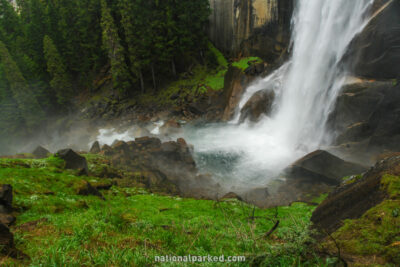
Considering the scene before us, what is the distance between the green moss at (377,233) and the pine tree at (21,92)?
38183mm

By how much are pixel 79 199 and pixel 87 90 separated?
36.8m

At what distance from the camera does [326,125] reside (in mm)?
17281

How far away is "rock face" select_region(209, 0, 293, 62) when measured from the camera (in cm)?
3092

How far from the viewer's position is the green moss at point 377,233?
3.18 m

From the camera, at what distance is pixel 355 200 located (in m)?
5.33

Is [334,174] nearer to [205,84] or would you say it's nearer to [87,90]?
[205,84]

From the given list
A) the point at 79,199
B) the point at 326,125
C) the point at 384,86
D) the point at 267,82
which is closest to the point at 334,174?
the point at 326,125

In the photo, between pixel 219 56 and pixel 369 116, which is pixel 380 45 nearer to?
pixel 369 116

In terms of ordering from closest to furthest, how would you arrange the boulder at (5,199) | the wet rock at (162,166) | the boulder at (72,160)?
1. the boulder at (5,199)
2. the boulder at (72,160)
3. the wet rock at (162,166)

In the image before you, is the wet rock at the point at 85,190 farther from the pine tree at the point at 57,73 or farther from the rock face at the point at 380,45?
the pine tree at the point at 57,73

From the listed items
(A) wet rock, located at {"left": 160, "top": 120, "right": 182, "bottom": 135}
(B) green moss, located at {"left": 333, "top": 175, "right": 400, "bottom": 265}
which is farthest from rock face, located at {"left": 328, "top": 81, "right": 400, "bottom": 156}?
(A) wet rock, located at {"left": 160, "top": 120, "right": 182, "bottom": 135}

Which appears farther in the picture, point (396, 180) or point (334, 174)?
point (334, 174)

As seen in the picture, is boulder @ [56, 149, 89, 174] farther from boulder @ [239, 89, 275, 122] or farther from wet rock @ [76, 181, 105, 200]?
boulder @ [239, 89, 275, 122]

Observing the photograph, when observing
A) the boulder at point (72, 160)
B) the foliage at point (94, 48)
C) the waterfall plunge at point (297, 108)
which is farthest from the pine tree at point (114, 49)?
the boulder at point (72, 160)
